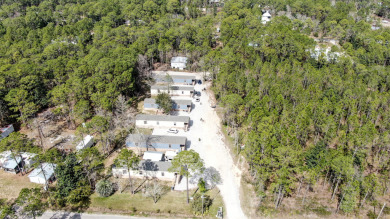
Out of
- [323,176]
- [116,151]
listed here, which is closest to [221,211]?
[323,176]

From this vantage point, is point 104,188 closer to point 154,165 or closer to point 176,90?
point 154,165

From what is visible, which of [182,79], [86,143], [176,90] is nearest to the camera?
[86,143]

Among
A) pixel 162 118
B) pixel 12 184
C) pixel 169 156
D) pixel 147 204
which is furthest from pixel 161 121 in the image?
pixel 12 184

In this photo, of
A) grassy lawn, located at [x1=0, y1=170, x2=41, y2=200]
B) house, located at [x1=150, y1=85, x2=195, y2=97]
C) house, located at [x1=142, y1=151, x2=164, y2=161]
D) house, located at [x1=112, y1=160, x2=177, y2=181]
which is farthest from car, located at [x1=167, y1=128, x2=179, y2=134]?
grassy lawn, located at [x1=0, y1=170, x2=41, y2=200]

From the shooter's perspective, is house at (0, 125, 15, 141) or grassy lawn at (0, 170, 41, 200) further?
house at (0, 125, 15, 141)

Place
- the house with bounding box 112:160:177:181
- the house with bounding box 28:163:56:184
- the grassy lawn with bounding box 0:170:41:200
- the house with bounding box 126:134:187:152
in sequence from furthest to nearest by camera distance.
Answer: the house with bounding box 126:134:187:152 < the house with bounding box 112:160:177:181 < the house with bounding box 28:163:56:184 < the grassy lawn with bounding box 0:170:41:200

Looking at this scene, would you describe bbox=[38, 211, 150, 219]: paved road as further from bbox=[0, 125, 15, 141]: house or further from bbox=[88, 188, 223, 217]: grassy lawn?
bbox=[0, 125, 15, 141]: house

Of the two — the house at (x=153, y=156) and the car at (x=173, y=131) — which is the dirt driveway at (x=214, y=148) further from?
the house at (x=153, y=156)
